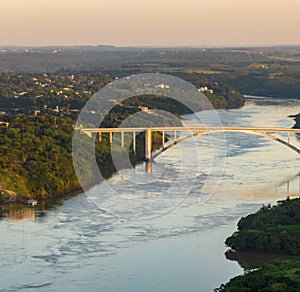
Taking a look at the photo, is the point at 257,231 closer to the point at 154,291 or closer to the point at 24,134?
the point at 154,291

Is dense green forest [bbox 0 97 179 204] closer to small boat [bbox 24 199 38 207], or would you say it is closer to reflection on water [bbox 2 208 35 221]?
small boat [bbox 24 199 38 207]

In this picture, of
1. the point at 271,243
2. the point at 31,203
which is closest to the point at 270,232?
the point at 271,243

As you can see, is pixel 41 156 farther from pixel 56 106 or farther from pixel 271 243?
pixel 56 106

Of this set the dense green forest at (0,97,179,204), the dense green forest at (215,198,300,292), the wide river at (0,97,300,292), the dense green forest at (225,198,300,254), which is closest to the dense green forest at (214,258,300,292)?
the dense green forest at (215,198,300,292)

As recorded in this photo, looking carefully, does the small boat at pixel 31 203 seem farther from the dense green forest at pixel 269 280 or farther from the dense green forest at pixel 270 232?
the dense green forest at pixel 269 280

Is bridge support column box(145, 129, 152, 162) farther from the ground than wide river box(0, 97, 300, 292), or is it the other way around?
bridge support column box(145, 129, 152, 162)

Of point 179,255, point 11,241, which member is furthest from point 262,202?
point 11,241
